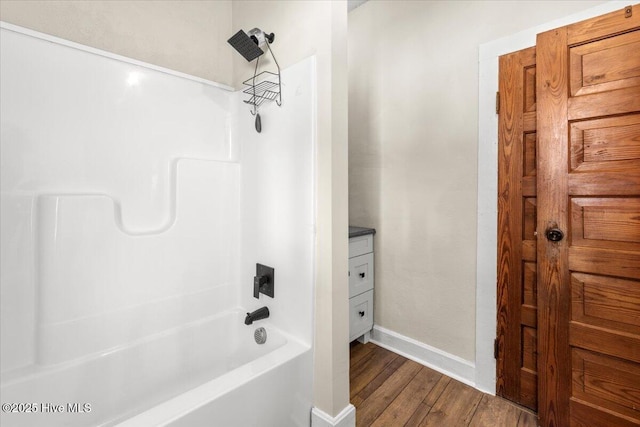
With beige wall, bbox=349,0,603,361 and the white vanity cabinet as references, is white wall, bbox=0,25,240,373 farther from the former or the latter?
beige wall, bbox=349,0,603,361

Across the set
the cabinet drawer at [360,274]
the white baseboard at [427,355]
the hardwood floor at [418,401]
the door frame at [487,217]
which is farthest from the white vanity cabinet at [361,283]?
the door frame at [487,217]

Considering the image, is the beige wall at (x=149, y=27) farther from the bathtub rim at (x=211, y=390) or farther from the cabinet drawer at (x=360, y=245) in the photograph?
the bathtub rim at (x=211, y=390)

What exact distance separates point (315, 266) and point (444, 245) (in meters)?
0.99

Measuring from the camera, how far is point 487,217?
170 centimetres

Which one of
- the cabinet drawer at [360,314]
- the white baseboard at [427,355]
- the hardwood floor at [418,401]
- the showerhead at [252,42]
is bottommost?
the hardwood floor at [418,401]

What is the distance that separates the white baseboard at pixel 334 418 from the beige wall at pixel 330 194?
23mm

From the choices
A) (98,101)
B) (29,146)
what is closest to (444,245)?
(98,101)

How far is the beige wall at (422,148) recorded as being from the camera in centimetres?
177

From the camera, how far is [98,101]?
4.52ft

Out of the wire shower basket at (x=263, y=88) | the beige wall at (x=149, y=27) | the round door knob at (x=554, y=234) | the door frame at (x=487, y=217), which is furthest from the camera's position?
the door frame at (x=487, y=217)

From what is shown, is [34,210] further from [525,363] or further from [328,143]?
[525,363]

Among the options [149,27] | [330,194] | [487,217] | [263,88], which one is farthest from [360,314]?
[149,27]

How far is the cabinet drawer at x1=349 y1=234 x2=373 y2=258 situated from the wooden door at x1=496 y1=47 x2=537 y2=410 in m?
0.87

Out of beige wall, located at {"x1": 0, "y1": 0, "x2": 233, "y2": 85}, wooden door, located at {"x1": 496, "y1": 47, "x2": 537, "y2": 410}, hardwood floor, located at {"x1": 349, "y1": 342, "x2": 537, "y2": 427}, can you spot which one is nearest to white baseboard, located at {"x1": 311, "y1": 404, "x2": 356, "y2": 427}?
hardwood floor, located at {"x1": 349, "y1": 342, "x2": 537, "y2": 427}
